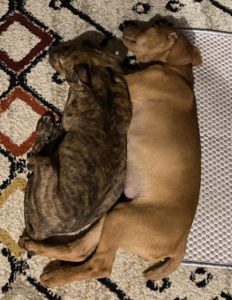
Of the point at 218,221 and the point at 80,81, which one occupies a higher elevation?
the point at 80,81

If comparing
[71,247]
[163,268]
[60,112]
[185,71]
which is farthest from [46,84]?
[163,268]

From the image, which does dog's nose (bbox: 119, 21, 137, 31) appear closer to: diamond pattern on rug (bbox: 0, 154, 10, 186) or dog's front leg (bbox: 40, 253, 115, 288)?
diamond pattern on rug (bbox: 0, 154, 10, 186)

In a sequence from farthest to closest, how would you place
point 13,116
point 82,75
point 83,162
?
point 13,116 < point 82,75 < point 83,162

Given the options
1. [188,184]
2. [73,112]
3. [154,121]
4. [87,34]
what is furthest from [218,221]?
[87,34]

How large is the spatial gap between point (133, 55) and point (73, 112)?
0.56 metres

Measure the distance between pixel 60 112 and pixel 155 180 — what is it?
54 cm

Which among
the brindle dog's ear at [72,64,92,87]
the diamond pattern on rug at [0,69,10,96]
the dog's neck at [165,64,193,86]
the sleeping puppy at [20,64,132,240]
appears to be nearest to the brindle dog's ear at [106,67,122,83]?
the sleeping puppy at [20,64,132,240]

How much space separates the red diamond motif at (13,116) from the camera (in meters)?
2.40

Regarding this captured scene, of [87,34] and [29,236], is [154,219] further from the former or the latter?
[87,34]

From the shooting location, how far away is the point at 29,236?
7.26 ft

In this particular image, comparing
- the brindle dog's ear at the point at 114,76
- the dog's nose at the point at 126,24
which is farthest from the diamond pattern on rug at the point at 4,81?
the dog's nose at the point at 126,24

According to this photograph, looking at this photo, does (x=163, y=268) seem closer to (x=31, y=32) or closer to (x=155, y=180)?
(x=155, y=180)

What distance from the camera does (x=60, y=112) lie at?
2479 mm

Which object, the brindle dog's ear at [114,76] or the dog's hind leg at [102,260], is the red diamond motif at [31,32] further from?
the dog's hind leg at [102,260]
